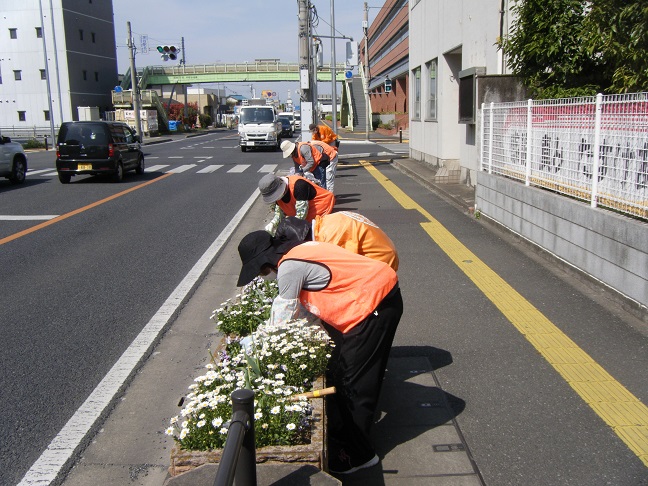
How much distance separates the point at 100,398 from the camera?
460 centimetres

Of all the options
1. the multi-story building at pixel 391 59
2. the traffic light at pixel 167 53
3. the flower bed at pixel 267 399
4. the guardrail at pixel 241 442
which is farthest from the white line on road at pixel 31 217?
the multi-story building at pixel 391 59

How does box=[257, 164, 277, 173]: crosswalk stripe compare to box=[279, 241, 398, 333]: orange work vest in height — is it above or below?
below

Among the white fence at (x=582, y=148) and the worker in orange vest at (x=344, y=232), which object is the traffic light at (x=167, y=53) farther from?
the worker in orange vest at (x=344, y=232)

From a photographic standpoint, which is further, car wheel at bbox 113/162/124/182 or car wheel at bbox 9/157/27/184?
car wheel at bbox 113/162/124/182

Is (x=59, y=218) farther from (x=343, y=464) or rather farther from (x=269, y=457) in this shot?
(x=269, y=457)

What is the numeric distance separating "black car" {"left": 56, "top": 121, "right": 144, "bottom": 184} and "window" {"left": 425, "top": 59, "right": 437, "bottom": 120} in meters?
9.53

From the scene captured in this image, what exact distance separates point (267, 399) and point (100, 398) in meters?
2.03

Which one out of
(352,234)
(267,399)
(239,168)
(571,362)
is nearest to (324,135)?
(239,168)

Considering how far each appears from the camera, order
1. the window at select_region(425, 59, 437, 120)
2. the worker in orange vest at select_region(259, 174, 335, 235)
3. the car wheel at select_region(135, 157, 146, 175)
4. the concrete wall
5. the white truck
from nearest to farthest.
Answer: the concrete wall, the worker in orange vest at select_region(259, 174, 335, 235), the window at select_region(425, 59, 437, 120), the car wheel at select_region(135, 157, 146, 175), the white truck

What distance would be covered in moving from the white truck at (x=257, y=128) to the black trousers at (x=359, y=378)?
99.8 feet

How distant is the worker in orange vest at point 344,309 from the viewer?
10.7 feet

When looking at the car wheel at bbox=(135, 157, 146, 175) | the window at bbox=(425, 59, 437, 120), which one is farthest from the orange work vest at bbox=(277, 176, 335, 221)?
the car wheel at bbox=(135, 157, 146, 175)

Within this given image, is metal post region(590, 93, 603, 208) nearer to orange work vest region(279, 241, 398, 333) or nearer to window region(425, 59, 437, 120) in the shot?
orange work vest region(279, 241, 398, 333)

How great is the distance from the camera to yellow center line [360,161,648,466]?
3918mm
